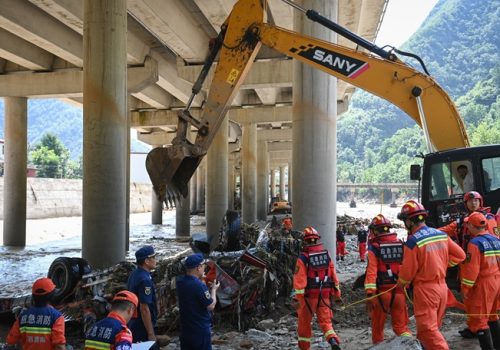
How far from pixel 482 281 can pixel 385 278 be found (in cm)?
106

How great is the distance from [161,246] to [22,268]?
244 inches

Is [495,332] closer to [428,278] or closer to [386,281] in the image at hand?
[386,281]

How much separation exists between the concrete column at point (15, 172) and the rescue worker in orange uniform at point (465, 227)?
52.1 ft

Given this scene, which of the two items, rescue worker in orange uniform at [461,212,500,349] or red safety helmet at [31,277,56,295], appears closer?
red safety helmet at [31,277,56,295]

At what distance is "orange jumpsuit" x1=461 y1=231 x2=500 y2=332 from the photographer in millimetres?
5355

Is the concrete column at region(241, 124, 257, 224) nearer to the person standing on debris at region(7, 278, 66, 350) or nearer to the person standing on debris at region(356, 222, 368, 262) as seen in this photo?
the person standing on debris at region(356, 222, 368, 262)

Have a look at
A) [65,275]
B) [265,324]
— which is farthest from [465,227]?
[65,275]

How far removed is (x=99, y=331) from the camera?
3.13m

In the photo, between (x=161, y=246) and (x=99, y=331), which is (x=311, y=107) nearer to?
(x=99, y=331)

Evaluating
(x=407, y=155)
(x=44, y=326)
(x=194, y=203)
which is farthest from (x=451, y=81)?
(x=44, y=326)

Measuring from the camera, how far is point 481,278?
17.8ft

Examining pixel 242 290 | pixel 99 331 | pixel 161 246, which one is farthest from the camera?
pixel 161 246

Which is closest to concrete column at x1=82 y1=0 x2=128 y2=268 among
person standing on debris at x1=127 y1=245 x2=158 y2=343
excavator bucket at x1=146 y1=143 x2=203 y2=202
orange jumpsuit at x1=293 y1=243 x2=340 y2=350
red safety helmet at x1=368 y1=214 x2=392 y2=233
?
excavator bucket at x1=146 y1=143 x2=203 y2=202

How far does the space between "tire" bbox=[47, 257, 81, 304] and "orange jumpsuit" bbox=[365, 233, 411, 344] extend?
15.6 ft
